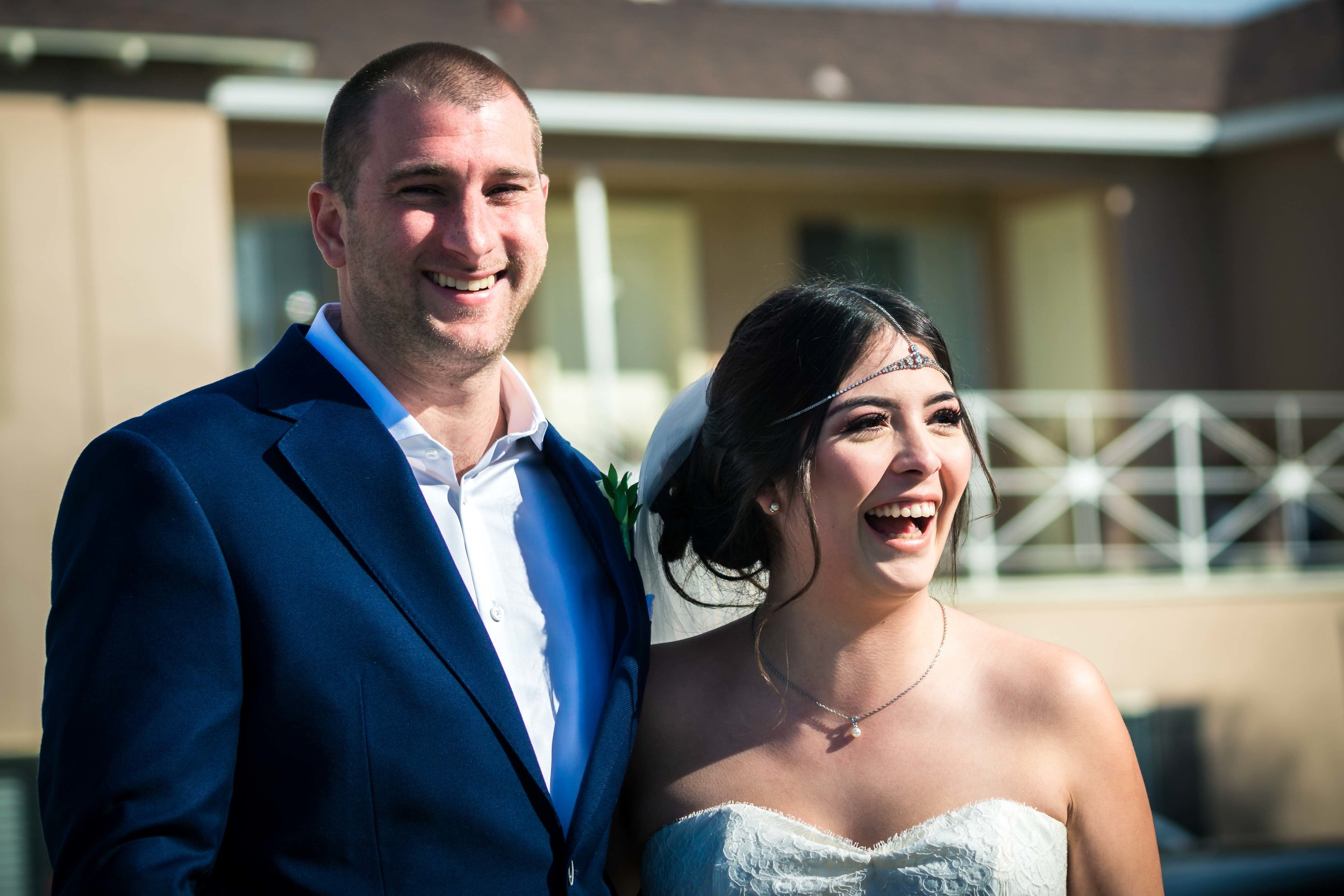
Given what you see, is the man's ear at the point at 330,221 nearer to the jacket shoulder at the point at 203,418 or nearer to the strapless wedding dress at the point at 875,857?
the jacket shoulder at the point at 203,418

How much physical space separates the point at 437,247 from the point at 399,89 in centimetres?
35

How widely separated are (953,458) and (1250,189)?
39.5 ft

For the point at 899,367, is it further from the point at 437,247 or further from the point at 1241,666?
the point at 1241,666

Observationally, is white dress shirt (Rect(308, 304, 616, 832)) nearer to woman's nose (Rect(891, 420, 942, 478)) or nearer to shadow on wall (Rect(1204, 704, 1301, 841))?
woman's nose (Rect(891, 420, 942, 478))

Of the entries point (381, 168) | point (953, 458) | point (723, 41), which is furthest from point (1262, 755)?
point (381, 168)

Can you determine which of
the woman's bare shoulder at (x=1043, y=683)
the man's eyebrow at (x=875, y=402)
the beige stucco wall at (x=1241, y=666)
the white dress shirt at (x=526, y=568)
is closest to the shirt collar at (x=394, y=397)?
the white dress shirt at (x=526, y=568)

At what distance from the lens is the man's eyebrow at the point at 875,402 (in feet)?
10.5

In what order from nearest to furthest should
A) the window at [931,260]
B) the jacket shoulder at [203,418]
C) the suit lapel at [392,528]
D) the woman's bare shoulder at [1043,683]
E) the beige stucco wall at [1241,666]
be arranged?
the jacket shoulder at [203,418]
the suit lapel at [392,528]
the woman's bare shoulder at [1043,683]
the beige stucco wall at [1241,666]
the window at [931,260]

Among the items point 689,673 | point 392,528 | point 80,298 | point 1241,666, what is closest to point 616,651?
point 689,673

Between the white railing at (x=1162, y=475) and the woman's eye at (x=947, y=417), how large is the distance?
29.3 feet

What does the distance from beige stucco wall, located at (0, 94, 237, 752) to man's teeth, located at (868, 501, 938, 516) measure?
6592mm

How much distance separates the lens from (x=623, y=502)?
11.2 ft

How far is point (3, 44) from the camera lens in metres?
8.48

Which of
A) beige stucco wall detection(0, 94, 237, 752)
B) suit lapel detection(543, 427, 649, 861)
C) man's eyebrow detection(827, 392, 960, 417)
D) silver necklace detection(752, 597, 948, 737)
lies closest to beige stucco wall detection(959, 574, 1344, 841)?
beige stucco wall detection(0, 94, 237, 752)
